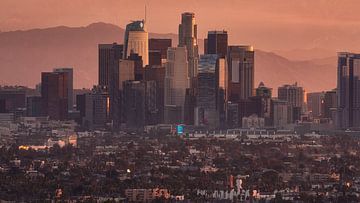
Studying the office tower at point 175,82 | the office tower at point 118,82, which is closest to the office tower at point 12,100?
the office tower at point 118,82

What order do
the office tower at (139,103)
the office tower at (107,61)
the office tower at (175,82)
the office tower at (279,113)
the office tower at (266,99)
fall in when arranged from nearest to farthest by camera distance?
the office tower at (139,103)
the office tower at (279,113)
the office tower at (266,99)
the office tower at (175,82)
the office tower at (107,61)

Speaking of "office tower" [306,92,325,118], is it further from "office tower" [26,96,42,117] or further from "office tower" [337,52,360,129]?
"office tower" [26,96,42,117]

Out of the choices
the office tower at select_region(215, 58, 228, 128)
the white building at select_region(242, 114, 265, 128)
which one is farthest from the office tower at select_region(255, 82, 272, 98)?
the white building at select_region(242, 114, 265, 128)

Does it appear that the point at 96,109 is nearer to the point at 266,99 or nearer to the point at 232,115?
the point at 232,115

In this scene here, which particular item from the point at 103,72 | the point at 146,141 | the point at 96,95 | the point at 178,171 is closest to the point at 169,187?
the point at 178,171

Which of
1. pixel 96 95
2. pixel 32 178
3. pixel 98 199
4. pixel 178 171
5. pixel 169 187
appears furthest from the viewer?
pixel 96 95

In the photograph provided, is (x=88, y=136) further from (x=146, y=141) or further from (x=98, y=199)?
(x=98, y=199)

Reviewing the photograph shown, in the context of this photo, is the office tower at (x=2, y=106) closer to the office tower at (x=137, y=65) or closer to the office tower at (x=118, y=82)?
the office tower at (x=118, y=82)
